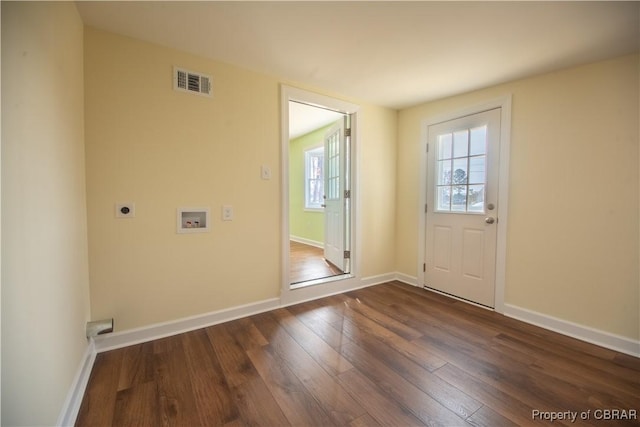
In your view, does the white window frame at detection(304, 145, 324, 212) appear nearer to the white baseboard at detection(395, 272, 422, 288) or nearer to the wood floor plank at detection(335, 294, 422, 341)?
the white baseboard at detection(395, 272, 422, 288)

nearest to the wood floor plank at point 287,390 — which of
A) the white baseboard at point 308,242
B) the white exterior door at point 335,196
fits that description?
the white exterior door at point 335,196

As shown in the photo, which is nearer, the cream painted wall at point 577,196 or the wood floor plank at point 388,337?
the wood floor plank at point 388,337

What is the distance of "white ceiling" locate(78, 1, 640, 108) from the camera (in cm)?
158

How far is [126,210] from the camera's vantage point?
1918 millimetres

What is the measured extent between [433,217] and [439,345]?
1557 mm

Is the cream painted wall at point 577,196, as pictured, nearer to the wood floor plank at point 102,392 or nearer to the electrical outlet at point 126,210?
the wood floor plank at point 102,392

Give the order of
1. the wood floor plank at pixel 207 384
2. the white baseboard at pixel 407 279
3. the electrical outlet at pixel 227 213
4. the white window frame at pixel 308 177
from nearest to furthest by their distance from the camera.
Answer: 1. the wood floor plank at pixel 207 384
2. the electrical outlet at pixel 227 213
3. the white baseboard at pixel 407 279
4. the white window frame at pixel 308 177

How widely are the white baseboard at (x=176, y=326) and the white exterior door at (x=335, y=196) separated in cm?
125

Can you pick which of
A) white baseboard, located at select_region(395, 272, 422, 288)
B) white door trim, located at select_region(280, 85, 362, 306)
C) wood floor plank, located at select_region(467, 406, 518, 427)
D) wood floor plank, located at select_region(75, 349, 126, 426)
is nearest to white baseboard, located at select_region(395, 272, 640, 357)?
white baseboard, located at select_region(395, 272, 422, 288)

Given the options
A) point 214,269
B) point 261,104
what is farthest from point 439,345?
point 261,104

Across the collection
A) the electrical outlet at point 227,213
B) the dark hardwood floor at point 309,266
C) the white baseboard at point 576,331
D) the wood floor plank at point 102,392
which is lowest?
the wood floor plank at point 102,392

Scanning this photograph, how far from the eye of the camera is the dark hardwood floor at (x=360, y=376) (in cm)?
133

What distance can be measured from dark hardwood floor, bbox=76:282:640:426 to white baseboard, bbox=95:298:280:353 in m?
0.06

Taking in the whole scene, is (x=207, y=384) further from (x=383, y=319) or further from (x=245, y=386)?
(x=383, y=319)
